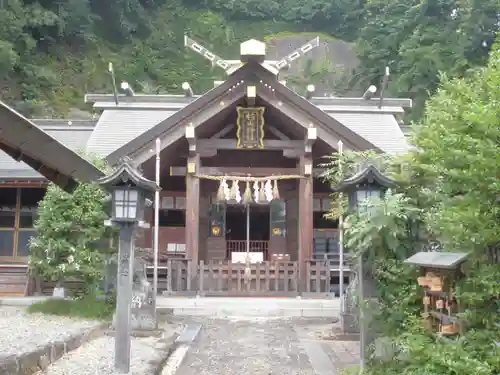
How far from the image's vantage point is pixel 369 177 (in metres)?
6.34

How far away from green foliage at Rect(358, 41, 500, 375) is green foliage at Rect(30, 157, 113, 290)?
661 centimetres

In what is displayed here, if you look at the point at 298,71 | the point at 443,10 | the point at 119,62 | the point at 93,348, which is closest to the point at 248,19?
the point at 298,71

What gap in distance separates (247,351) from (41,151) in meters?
4.49

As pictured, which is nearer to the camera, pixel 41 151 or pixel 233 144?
pixel 41 151

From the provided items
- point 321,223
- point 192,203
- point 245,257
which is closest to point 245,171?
point 192,203

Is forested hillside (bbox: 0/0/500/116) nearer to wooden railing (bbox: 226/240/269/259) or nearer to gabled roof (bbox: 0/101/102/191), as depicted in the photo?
wooden railing (bbox: 226/240/269/259)

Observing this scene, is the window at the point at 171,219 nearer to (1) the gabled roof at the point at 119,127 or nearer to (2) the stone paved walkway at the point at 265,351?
(1) the gabled roof at the point at 119,127

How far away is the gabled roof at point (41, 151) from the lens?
531 cm

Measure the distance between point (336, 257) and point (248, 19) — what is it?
1417 inches

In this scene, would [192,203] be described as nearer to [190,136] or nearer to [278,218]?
[190,136]

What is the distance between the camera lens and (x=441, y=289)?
17.2ft

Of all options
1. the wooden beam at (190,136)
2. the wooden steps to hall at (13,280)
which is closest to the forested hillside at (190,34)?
the wooden steps to hall at (13,280)

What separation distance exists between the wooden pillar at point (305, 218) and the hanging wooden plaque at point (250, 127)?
1.41 metres

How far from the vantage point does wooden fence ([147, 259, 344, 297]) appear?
1415 cm
